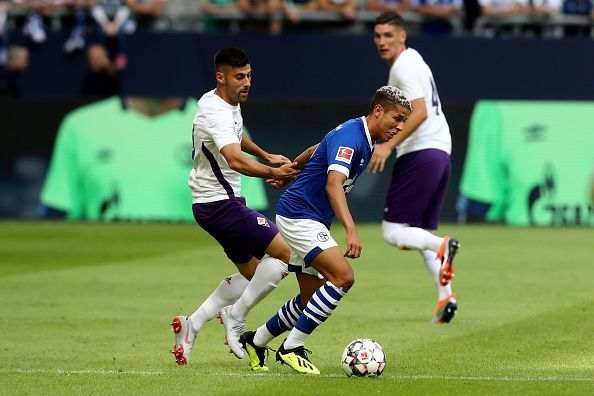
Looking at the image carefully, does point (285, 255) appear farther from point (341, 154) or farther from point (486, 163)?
point (486, 163)

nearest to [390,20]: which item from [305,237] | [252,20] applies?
[305,237]

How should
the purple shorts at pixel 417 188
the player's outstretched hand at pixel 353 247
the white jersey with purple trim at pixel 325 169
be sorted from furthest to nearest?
the purple shorts at pixel 417 188, the white jersey with purple trim at pixel 325 169, the player's outstretched hand at pixel 353 247

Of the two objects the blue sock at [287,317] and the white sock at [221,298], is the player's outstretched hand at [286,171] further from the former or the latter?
the white sock at [221,298]

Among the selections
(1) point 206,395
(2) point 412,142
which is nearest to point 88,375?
(1) point 206,395

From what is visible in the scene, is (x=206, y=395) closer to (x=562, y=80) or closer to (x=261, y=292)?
(x=261, y=292)

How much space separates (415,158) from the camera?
1201 cm

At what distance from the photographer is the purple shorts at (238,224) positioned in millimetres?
9172

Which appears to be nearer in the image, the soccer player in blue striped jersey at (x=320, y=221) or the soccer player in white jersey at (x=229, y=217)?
the soccer player in blue striped jersey at (x=320, y=221)

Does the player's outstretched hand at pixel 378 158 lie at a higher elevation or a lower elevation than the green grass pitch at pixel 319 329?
higher

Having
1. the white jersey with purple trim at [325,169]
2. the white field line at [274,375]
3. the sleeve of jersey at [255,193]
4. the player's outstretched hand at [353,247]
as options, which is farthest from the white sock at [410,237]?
the sleeve of jersey at [255,193]

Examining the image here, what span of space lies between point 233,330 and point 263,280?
0.43 metres

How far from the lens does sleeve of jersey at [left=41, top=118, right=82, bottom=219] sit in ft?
69.4

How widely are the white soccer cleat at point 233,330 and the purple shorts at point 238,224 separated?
1.57 feet

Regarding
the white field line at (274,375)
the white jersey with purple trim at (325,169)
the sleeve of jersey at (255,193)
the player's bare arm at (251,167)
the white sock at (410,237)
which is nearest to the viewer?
the white field line at (274,375)
